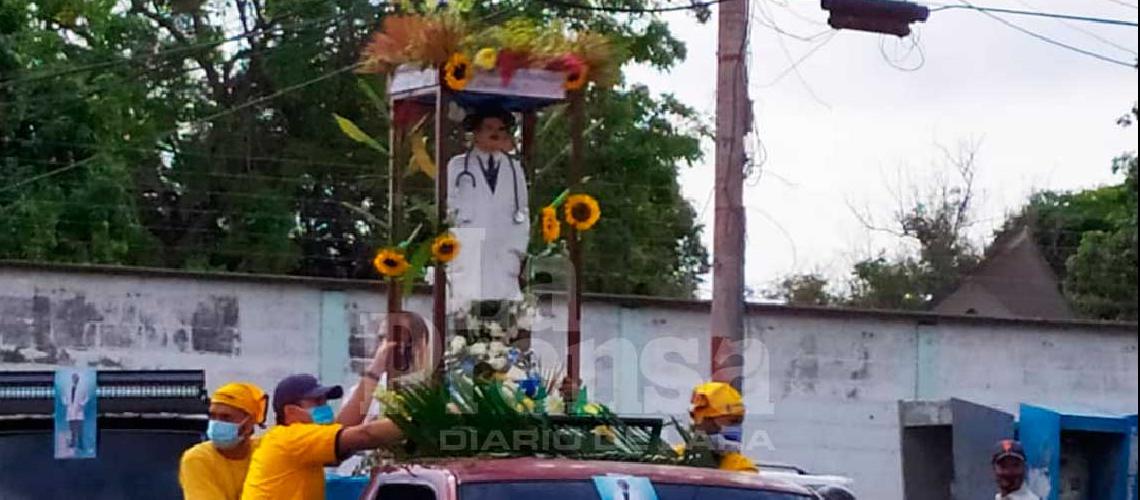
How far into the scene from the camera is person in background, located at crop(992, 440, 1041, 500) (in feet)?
34.9

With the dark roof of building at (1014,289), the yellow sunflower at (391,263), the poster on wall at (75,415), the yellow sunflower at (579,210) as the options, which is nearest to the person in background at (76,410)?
the poster on wall at (75,415)

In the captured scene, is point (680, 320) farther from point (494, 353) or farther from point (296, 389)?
point (296, 389)

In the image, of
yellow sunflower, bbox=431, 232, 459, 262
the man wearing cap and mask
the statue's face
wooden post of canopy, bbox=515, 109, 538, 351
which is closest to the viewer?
the man wearing cap and mask

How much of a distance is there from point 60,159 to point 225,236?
3.65 metres

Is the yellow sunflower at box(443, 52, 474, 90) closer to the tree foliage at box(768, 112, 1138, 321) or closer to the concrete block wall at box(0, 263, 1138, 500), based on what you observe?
the concrete block wall at box(0, 263, 1138, 500)

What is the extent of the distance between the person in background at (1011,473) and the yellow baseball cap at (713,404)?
2.90 m

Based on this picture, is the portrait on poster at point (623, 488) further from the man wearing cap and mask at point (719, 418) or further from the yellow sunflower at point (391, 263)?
the yellow sunflower at point (391, 263)

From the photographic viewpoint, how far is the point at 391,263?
965 cm

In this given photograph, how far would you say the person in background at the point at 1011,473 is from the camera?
1065 centimetres

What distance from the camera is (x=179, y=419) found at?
32.0 ft

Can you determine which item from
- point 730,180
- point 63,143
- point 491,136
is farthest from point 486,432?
point 63,143

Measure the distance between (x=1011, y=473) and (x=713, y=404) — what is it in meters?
3.15

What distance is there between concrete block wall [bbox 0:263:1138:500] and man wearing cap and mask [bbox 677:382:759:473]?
6.62 m

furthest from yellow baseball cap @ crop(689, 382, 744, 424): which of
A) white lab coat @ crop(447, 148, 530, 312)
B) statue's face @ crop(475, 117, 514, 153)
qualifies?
statue's face @ crop(475, 117, 514, 153)
